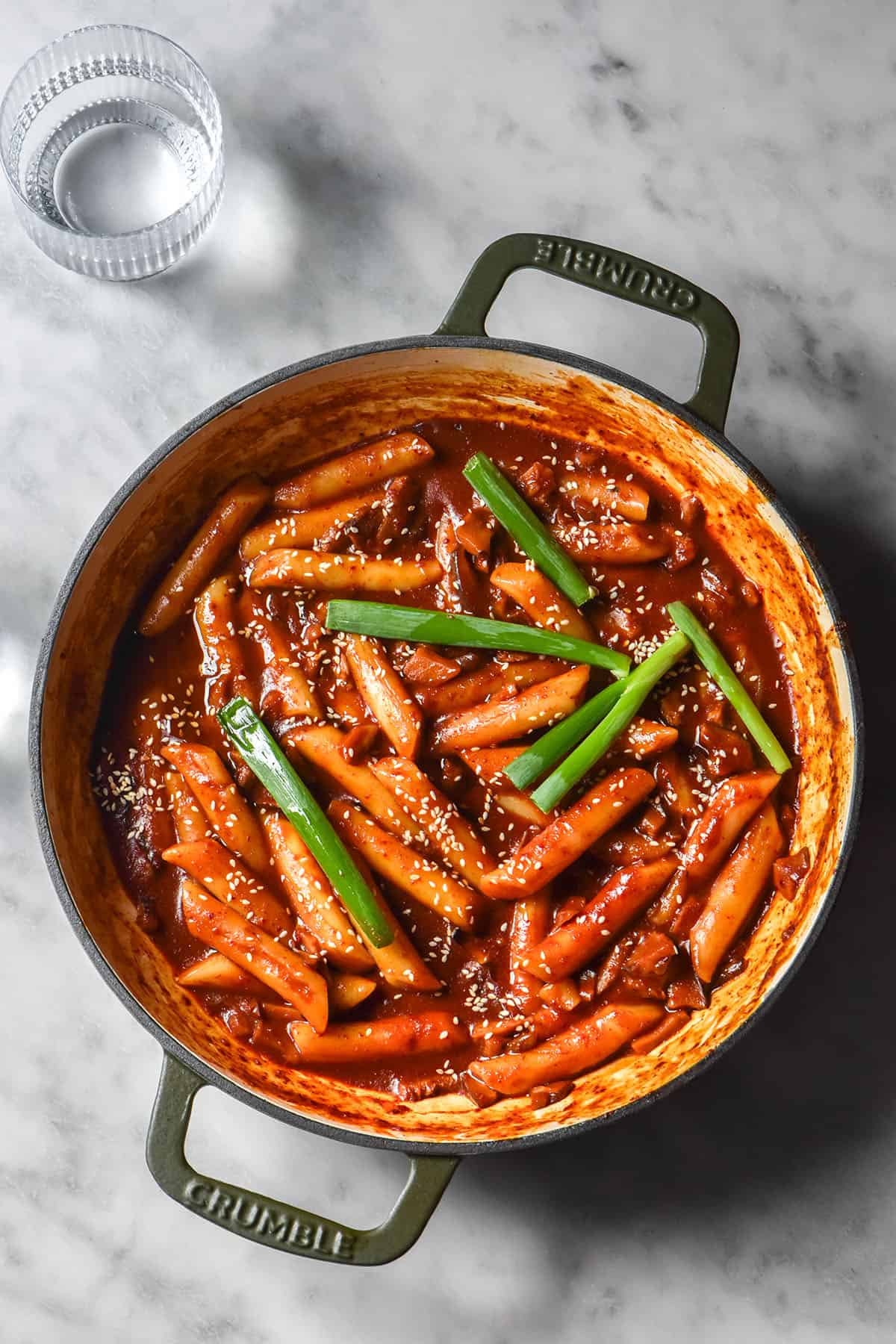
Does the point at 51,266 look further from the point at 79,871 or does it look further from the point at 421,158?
the point at 79,871

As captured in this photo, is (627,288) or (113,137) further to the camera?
(113,137)

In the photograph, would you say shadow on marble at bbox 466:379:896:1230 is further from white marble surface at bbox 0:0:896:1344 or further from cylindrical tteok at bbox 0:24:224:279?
cylindrical tteok at bbox 0:24:224:279

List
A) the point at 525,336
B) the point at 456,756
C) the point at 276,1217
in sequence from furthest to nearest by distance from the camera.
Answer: the point at 525,336, the point at 456,756, the point at 276,1217

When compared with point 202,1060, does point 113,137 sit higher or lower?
higher

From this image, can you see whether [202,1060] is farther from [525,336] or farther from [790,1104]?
[525,336]

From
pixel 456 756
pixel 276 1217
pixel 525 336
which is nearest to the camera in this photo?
pixel 276 1217

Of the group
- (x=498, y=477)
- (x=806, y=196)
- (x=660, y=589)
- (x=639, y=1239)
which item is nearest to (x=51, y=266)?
(x=498, y=477)

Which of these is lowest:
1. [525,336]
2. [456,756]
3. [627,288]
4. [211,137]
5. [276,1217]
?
[276,1217]

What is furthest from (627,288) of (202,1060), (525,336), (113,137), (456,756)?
(202,1060)

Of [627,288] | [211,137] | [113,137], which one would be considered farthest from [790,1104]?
[113,137]
